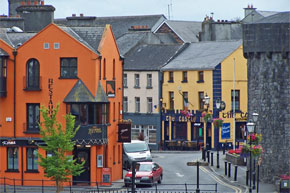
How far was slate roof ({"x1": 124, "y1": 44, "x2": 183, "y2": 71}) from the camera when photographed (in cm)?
8862

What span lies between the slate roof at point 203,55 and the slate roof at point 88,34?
28.8 metres

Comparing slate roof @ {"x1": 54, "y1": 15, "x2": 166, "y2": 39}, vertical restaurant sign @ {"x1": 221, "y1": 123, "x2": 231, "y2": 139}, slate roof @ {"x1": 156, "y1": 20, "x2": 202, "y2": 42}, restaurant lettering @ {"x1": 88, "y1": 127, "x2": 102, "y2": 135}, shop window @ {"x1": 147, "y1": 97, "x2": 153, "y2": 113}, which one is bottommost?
vertical restaurant sign @ {"x1": 221, "y1": 123, "x2": 231, "y2": 139}

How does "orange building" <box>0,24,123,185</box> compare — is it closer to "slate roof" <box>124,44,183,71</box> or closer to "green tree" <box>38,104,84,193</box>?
"green tree" <box>38,104,84,193</box>

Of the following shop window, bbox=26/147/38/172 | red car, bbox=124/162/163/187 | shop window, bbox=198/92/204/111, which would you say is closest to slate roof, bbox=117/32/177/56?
shop window, bbox=198/92/204/111

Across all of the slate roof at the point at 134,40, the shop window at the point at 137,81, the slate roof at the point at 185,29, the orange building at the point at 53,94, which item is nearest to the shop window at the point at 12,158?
the orange building at the point at 53,94

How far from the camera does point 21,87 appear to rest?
2144 inches

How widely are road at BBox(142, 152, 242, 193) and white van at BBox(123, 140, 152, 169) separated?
1667 millimetres

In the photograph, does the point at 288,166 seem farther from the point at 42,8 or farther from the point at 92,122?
the point at 42,8

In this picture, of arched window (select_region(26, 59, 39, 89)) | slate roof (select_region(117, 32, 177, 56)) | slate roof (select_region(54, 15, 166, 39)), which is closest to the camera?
arched window (select_region(26, 59, 39, 89))

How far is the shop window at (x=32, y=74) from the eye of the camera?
54188 mm

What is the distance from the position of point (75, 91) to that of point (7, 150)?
5424mm

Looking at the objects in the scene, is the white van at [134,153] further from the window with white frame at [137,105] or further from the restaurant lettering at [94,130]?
the window with white frame at [137,105]

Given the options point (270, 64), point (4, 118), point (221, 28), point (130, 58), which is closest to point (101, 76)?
point (4, 118)

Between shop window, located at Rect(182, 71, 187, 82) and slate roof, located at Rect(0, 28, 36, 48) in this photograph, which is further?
shop window, located at Rect(182, 71, 187, 82)
